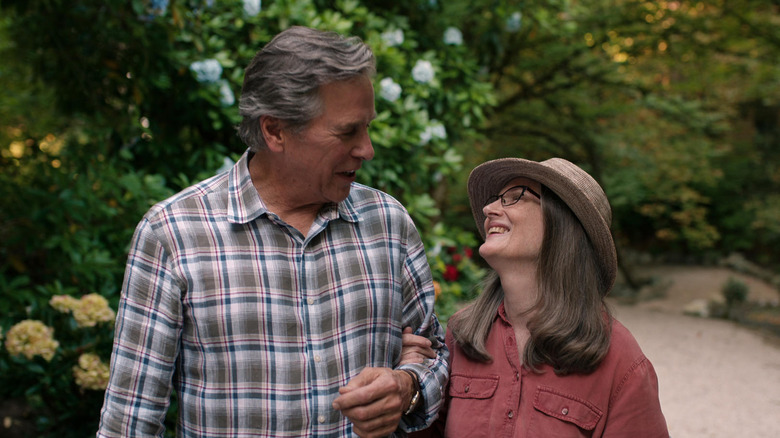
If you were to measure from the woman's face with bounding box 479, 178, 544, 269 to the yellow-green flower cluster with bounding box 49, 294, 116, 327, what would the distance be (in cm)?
165

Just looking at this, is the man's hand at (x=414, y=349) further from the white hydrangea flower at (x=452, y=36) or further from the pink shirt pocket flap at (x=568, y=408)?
the white hydrangea flower at (x=452, y=36)

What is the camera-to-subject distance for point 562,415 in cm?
162

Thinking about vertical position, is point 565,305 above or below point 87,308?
above

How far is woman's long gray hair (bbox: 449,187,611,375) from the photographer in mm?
1635

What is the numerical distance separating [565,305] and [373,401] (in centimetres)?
55

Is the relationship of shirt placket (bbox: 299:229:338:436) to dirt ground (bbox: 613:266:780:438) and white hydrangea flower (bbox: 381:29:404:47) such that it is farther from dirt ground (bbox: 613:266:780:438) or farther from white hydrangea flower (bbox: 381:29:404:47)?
dirt ground (bbox: 613:266:780:438)

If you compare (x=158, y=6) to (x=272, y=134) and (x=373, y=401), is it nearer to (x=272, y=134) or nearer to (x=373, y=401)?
(x=272, y=134)

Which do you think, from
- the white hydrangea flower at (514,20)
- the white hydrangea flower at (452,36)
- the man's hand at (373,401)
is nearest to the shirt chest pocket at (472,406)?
the man's hand at (373,401)

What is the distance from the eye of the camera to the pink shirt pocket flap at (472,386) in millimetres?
1745

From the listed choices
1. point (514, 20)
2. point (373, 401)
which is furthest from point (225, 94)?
point (514, 20)

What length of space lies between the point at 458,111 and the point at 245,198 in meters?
2.76

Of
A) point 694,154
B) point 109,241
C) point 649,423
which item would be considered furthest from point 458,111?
point 694,154

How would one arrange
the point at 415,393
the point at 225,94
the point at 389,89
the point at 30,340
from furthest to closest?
the point at 389,89, the point at 225,94, the point at 30,340, the point at 415,393

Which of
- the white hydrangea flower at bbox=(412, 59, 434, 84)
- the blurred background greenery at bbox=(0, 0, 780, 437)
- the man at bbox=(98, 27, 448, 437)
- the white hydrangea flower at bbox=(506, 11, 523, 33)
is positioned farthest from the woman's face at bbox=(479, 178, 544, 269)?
the white hydrangea flower at bbox=(506, 11, 523, 33)
